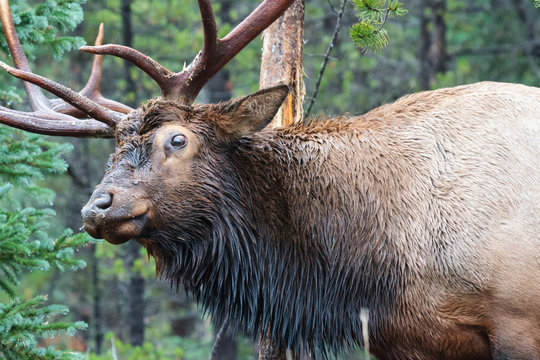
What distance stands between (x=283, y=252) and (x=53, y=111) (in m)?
2.08

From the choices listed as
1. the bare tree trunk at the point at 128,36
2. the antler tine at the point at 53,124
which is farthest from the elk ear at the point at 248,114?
the bare tree trunk at the point at 128,36

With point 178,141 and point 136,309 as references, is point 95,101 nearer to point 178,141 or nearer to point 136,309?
point 178,141

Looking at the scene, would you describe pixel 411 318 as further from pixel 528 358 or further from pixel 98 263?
pixel 98 263

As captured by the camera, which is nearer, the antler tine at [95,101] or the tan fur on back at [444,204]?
the tan fur on back at [444,204]

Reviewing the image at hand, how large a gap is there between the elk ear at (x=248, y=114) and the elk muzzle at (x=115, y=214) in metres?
0.79

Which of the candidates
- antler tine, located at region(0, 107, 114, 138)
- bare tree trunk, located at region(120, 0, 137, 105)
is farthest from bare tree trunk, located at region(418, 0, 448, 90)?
antler tine, located at region(0, 107, 114, 138)

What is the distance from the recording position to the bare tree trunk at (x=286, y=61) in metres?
5.21

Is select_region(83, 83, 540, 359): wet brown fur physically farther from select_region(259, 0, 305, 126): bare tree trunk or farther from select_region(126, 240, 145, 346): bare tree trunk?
select_region(126, 240, 145, 346): bare tree trunk

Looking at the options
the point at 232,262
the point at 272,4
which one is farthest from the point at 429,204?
the point at 272,4

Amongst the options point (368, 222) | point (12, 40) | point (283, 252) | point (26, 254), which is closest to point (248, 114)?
point (283, 252)

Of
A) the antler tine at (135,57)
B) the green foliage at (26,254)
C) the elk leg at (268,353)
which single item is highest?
the antler tine at (135,57)

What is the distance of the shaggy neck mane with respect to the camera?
162 inches

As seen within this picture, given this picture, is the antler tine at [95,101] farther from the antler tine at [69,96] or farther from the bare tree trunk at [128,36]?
the bare tree trunk at [128,36]

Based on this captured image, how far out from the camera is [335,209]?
4168mm
